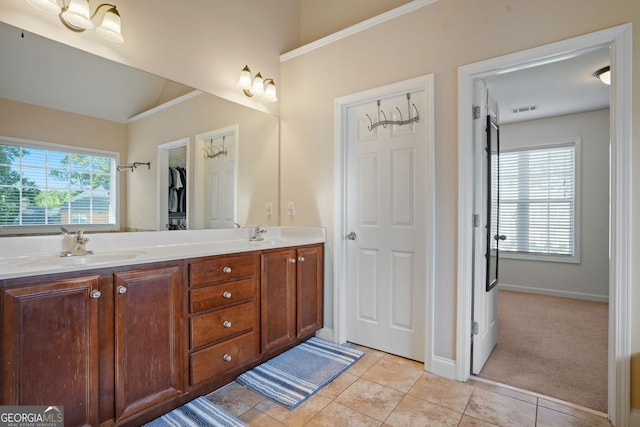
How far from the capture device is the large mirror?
169 cm

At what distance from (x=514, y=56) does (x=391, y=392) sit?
85.7 inches

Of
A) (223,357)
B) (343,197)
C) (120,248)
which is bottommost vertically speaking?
(223,357)

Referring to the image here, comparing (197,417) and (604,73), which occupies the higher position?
(604,73)

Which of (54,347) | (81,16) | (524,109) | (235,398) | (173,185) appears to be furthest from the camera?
(524,109)

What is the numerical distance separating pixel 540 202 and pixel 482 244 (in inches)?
120

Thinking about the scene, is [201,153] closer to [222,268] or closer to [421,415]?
[222,268]

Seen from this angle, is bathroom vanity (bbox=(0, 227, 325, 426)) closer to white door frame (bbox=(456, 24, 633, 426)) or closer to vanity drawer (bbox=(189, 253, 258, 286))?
vanity drawer (bbox=(189, 253, 258, 286))

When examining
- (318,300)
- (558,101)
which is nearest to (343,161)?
(318,300)

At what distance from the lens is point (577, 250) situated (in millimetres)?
4285

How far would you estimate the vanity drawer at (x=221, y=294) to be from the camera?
5.98 ft

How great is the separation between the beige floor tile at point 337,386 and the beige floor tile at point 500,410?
705mm

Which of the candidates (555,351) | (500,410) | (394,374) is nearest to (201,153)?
(394,374)

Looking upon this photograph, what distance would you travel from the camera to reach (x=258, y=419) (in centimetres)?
174

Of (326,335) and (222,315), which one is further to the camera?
(326,335)
